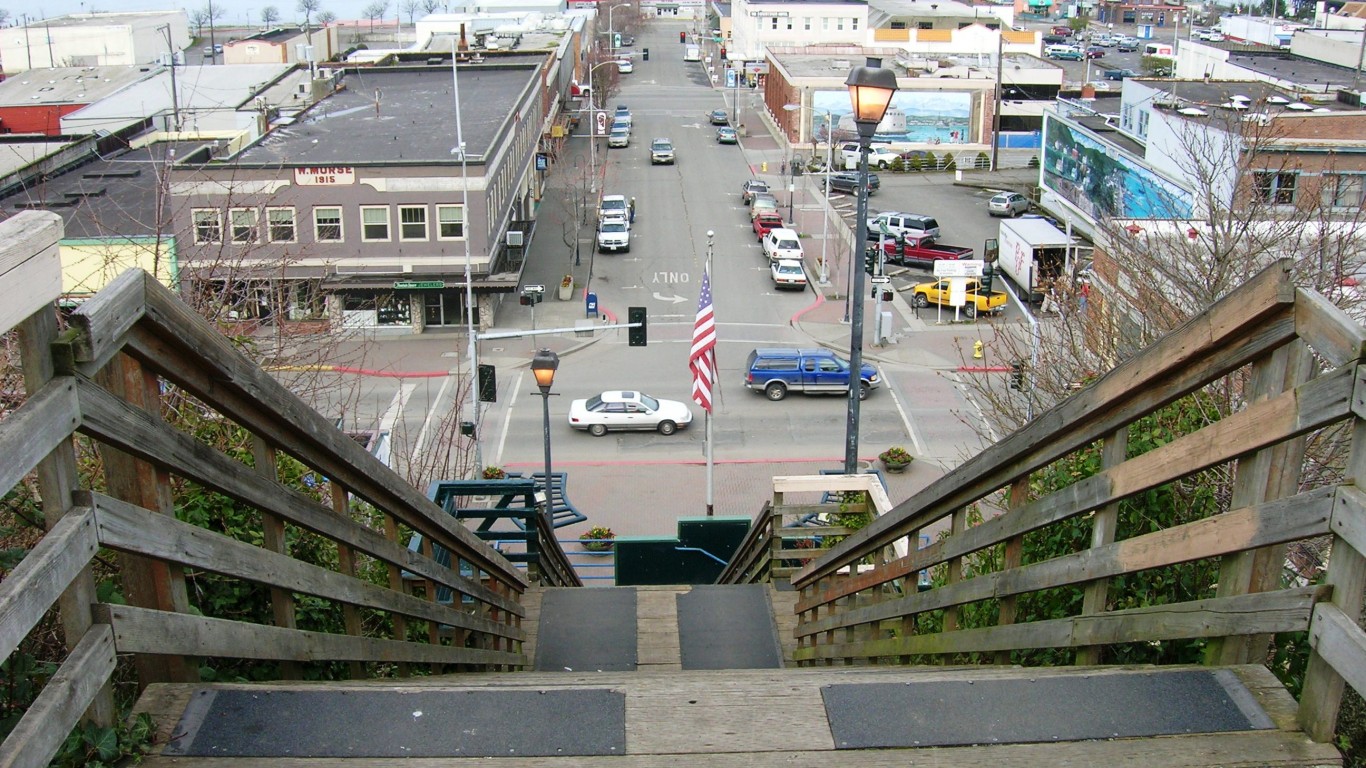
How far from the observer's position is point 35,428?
296cm

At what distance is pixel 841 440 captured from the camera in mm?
32844

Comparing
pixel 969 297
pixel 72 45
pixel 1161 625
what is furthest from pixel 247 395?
pixel 72 45

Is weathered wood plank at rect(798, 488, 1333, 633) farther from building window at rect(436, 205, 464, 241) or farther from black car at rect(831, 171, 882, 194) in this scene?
black car at rect(831, 171, 882, 194)

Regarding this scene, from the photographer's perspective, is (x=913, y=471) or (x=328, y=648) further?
(x=913, y=471)

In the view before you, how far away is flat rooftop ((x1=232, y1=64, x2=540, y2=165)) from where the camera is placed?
41031 millimetres

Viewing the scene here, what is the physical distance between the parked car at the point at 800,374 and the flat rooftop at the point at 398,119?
38.9 ft

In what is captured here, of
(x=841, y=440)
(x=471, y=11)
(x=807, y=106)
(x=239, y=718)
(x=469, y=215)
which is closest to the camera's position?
(x=239, y=718)

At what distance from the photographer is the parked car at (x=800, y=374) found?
35.3 meters

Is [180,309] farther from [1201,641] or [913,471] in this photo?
[913,471]

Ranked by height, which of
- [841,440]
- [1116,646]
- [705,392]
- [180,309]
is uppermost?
[180,309]

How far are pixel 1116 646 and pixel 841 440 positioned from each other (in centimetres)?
2796

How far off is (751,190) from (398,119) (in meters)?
18.7

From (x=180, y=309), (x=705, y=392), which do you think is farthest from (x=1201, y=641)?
(x=705, y=392)

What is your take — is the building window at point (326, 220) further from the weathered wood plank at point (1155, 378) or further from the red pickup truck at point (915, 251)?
the weathered wood plank at point (1155, 378)
